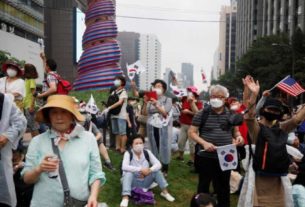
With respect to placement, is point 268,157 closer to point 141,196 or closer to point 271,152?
point 271,152

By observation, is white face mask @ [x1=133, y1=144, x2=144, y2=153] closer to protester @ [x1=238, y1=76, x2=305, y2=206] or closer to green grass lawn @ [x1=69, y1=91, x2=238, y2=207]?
green grass lawn @ [x1=69, y1=91, x2=238, y2=207]

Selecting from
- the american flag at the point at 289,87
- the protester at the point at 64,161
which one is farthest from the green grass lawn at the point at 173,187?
the protester at the point at 64,161

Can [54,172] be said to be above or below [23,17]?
below

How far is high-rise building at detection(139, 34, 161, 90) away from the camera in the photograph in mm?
36422

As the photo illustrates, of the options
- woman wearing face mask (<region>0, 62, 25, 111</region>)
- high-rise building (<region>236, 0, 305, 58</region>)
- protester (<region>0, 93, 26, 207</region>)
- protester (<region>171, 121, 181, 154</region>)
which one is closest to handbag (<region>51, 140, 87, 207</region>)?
protester (<region>0, 93, 26, 207</region>)

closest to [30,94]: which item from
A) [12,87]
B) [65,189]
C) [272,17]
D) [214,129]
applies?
[12,87]

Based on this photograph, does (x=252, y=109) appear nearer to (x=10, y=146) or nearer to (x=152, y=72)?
(x=10, y=146)

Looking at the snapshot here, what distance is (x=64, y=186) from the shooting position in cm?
318

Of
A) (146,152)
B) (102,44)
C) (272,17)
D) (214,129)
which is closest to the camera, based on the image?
(214,129)

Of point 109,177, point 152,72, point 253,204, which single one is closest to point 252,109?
point 253,204

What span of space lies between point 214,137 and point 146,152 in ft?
5.21

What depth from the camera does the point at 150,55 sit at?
4166 cm

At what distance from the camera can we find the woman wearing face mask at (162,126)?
8023 mm

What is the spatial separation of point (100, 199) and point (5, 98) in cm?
330
